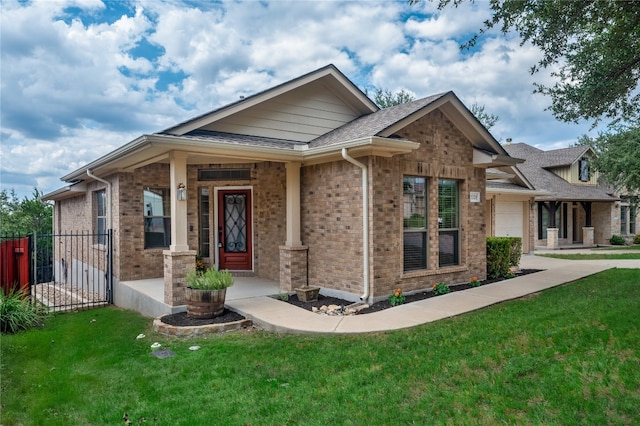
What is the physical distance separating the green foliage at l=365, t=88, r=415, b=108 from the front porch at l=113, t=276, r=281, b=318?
24030 mm

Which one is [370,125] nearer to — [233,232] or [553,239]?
[233,232]

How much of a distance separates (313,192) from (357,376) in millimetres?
4715

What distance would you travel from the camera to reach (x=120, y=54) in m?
9.95

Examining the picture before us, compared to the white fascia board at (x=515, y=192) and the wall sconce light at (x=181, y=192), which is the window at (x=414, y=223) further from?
the white fascia board at (x=515, y=192)

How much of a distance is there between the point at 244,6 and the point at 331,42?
3.17m

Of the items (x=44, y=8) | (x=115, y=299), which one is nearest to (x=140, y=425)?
(x=44, y=8)

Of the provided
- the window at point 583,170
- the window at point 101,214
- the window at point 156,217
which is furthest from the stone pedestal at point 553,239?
the window at point 101,214

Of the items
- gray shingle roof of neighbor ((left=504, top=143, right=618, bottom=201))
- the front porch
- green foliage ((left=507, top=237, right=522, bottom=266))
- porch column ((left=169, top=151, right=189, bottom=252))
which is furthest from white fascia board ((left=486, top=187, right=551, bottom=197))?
porch column ((left=169, top=151, right=189, bottom=252))

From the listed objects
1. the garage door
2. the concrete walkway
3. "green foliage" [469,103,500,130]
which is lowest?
the concrete walkway

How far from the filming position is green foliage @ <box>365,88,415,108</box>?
30.8 metres

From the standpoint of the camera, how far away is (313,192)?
8391mm

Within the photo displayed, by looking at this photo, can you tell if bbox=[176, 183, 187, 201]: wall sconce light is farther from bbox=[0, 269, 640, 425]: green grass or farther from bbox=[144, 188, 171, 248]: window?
bbox=[144, 188, 171, 248]: window

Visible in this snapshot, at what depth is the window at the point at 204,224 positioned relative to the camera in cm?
1034

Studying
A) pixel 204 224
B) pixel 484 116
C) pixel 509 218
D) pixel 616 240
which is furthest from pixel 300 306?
pixel 484 116
